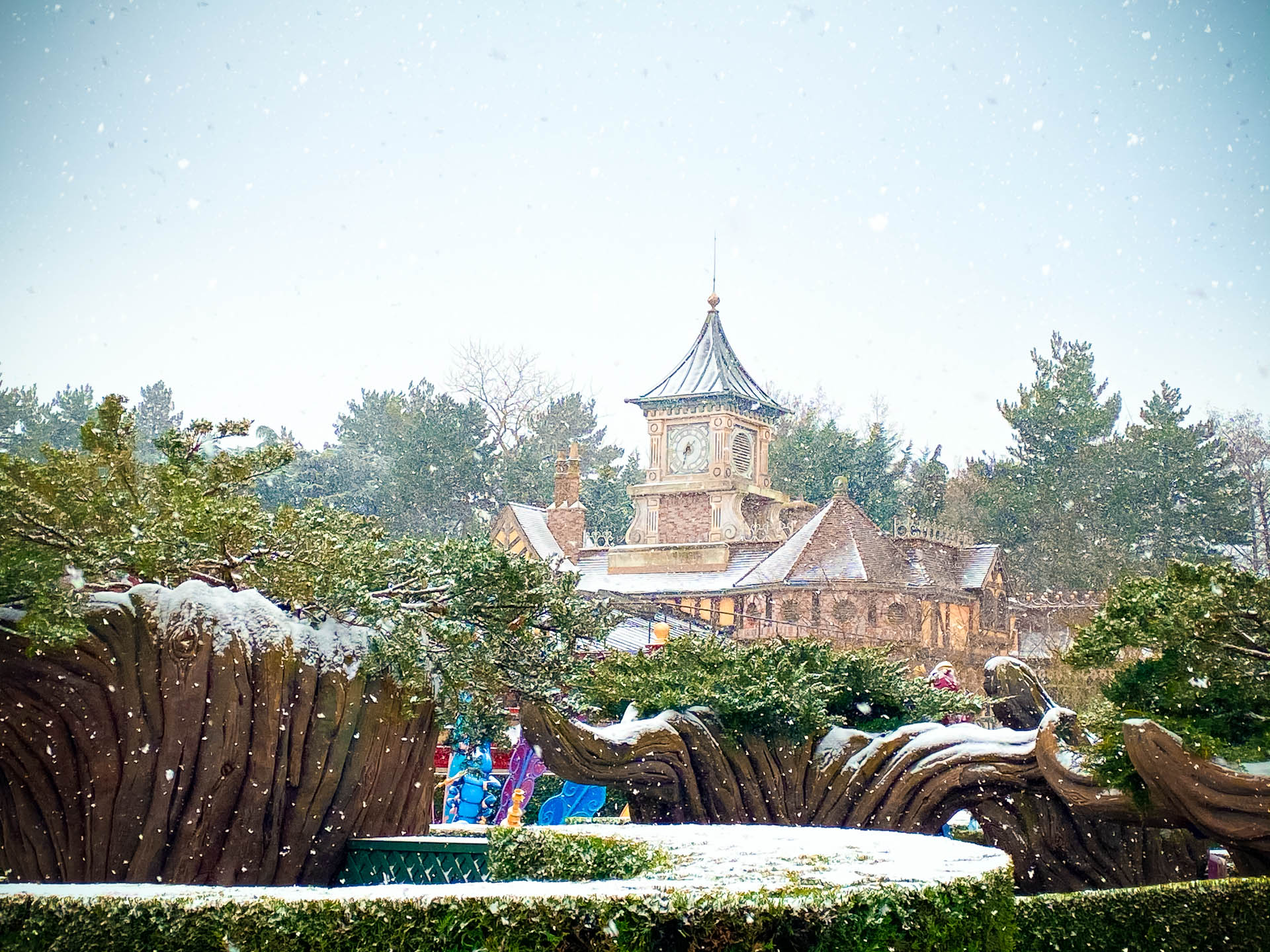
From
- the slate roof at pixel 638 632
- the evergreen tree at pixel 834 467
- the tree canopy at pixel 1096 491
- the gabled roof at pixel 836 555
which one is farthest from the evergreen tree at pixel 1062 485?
the slate roof at pixel 638 632

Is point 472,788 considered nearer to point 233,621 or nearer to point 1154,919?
point 233,621

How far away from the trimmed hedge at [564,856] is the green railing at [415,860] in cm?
30

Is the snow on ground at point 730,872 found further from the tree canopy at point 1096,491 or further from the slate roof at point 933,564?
the tree canopy at point 1096,491

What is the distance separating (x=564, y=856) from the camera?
251 inches

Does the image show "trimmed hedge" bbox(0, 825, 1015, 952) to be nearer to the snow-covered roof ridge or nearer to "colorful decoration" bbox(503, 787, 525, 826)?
the snow-covered roof ridge

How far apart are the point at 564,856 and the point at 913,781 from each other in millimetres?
4119

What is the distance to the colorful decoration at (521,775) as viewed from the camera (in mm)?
14836

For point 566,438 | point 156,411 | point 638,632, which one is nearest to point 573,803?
point 638,632

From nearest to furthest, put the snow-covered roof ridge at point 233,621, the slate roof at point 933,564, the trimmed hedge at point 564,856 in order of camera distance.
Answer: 1. the trimmed hedge at point 564,856
2. the snow-covered roof ridge at point 233,621
3. the slate roof at point 933,564

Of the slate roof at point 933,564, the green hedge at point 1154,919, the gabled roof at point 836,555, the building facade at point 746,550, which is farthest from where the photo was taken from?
the slate roof at point 933,564

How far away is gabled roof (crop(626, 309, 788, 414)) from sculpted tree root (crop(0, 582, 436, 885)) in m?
35.6

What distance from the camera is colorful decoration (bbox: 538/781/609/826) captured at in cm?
1231

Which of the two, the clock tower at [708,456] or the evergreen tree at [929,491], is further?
the evergreen tree at [929,491]

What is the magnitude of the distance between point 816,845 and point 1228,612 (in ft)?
12.4
